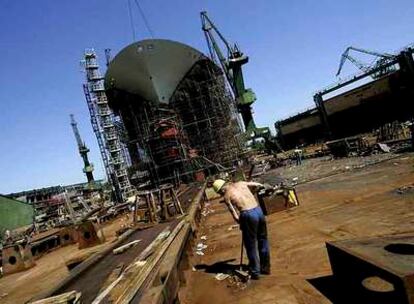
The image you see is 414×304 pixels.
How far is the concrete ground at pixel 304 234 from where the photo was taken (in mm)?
5012

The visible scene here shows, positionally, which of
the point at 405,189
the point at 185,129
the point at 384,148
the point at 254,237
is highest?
A: the point at 185,129

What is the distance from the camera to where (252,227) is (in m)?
5.55

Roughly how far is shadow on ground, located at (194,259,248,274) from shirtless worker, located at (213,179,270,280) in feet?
1.98

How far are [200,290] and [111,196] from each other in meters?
55.0

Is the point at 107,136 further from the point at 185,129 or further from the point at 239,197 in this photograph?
the point at 239,197

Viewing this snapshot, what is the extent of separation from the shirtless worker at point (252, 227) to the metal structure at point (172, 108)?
32174 mm

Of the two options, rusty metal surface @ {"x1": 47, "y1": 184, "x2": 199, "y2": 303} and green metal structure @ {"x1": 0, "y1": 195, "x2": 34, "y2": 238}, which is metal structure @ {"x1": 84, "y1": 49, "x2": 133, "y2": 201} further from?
rusty metal surface @ {"x1": 47, "y1": 184, "x2": 199, "y2": 303}

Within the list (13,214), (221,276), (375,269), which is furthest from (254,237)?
(13,214)

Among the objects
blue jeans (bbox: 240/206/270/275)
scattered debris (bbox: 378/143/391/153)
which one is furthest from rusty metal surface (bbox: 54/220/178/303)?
scattered debris (bbox: 378/143/391/153)

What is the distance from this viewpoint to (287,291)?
4.73 m

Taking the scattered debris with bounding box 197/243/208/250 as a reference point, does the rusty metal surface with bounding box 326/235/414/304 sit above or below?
above

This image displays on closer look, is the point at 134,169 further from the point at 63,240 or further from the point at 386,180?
the point at 386,180

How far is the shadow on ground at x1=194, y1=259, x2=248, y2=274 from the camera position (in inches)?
244

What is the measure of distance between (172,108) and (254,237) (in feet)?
117
